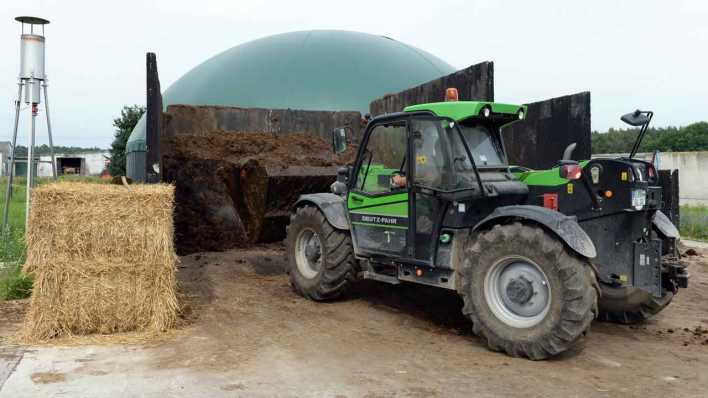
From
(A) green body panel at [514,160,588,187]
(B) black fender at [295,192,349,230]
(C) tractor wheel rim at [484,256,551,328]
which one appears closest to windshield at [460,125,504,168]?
(A) green body panel at [514,160,588,187]

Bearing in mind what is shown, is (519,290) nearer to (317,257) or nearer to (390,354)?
(390,354)

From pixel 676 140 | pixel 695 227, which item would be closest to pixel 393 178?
pixel 695 227

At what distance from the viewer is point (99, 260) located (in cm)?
600

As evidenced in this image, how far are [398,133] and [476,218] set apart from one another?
4.22 ft

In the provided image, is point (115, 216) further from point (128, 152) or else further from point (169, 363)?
point (128, 152)

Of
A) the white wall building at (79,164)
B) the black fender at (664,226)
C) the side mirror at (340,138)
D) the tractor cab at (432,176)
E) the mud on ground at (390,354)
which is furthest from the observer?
the white wall building at (79,164)

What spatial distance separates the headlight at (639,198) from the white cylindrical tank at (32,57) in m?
9.51

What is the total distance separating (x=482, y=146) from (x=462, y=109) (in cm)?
49

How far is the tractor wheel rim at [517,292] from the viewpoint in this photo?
5.31 metres

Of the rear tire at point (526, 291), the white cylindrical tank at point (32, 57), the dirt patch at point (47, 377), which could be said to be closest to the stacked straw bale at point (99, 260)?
the dirt patch at point (47, 377)

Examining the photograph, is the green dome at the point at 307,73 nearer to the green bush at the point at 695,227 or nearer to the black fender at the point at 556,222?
the green bush at the point at 695,227

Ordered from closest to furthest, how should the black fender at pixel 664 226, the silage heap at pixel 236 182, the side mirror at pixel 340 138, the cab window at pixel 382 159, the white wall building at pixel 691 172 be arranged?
the black fender at pixel 664 226 < the cab window at pixel 382 159 < the side mirror at pixel 340 138 < the silage heap at pixel 236 182 < the white wall building at pixel 691 172

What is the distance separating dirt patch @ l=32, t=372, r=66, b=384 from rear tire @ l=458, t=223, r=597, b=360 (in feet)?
11.1

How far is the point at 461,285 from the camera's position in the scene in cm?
576
